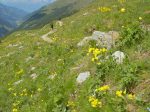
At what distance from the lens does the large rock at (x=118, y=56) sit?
42.6ft

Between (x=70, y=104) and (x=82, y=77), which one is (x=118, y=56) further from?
(x=70, y=104)

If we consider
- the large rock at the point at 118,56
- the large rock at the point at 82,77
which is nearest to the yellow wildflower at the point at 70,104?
the large rock at the point at 82,77

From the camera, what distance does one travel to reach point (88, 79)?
43.1 ft

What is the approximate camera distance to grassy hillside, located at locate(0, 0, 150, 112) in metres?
10.8

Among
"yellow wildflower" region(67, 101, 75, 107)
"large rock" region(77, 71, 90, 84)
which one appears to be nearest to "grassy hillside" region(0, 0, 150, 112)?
"yellow wildflower" region(67, 101, 75, 107)

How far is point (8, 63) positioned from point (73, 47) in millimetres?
5901

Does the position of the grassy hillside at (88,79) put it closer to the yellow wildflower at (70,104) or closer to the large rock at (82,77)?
the yellow wildflower at (70,104)

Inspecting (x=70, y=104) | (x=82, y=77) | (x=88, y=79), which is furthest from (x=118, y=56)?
(x=70, y=104)

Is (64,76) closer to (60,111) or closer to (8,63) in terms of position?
(60,111)

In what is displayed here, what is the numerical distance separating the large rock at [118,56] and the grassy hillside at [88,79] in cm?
23

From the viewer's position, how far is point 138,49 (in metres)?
13.9

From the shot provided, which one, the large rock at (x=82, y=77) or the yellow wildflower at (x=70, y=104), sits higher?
the yellow wildflower at (x=70, y=104)

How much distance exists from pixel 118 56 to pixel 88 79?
1.35 meters

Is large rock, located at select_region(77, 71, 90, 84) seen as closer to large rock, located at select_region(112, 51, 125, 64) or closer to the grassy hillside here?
the grassy hillside
